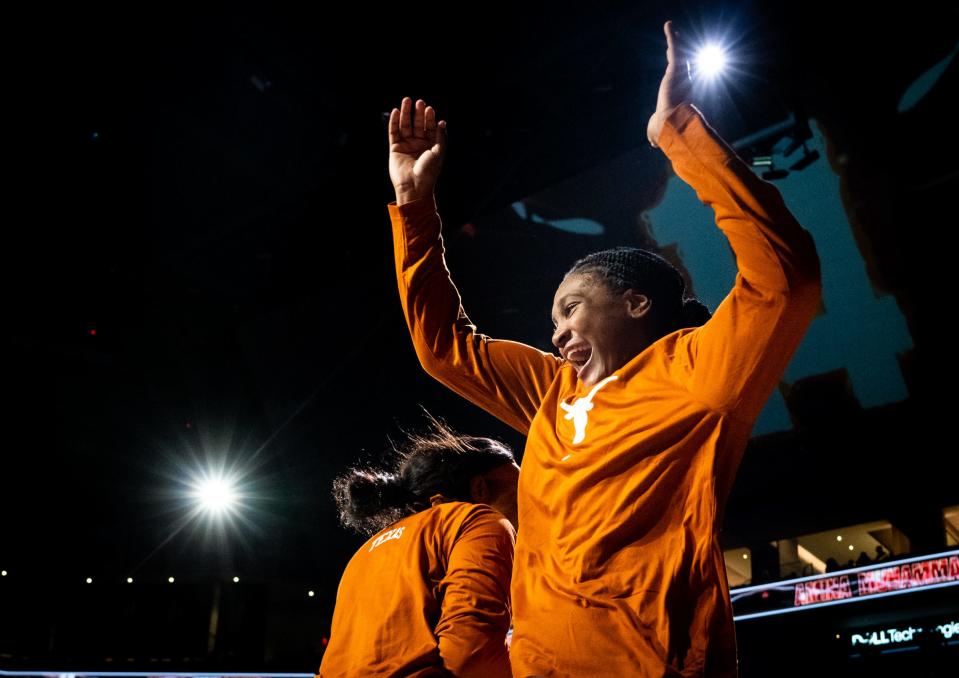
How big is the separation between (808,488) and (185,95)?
7.91 meters

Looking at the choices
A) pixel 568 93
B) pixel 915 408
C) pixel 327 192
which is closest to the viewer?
pixel 568 93

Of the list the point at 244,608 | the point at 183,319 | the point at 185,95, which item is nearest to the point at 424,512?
the point at 185,95

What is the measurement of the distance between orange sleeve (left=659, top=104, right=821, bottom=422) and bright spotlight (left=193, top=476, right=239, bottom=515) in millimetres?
10582

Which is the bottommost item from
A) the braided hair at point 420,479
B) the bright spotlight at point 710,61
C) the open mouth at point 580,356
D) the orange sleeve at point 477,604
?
the orange sleeve at point 477,604

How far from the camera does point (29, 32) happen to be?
4.93 m

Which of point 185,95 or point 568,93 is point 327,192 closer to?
point 185,95

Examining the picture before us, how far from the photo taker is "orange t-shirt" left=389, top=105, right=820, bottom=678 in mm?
1051

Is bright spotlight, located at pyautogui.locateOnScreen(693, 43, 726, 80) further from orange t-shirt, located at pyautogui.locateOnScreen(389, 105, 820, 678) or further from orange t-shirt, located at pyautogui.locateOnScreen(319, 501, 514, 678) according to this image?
orange t-shirt, located at pyautogui.locateOnScreen(389, 105, 820, 678)

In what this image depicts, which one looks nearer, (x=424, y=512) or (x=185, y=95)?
(x=424, y=512)

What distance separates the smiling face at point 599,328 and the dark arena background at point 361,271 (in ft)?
6.82

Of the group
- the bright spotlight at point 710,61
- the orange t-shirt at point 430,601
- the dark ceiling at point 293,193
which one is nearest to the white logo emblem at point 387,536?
the orange t-shirt at point 430,601

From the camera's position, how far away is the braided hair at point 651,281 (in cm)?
137

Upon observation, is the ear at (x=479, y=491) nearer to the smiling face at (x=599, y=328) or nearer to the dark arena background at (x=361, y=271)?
the smiling face at (x=599, y=328)

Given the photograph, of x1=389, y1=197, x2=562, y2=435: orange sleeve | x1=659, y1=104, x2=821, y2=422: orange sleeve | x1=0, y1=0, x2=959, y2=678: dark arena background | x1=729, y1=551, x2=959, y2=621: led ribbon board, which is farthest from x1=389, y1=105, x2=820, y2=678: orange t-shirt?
x1=729, y1=551, x2=959, y2=621: led ribbon board
